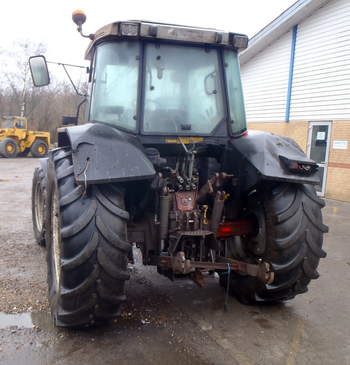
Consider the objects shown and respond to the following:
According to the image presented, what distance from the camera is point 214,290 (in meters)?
4.37

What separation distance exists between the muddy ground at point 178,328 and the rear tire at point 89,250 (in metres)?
0.29

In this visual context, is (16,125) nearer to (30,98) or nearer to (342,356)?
(30,98)

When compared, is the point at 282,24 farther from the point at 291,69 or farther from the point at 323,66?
the point at 323,66

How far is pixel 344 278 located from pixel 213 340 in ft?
8.16

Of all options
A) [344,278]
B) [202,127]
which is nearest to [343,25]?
[344,278]

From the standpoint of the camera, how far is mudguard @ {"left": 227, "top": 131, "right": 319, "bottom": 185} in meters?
3.35

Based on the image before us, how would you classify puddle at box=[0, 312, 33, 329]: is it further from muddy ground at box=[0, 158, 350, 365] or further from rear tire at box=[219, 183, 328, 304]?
rear tire at box=[219, 183, 328, 304]

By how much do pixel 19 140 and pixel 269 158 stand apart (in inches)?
861

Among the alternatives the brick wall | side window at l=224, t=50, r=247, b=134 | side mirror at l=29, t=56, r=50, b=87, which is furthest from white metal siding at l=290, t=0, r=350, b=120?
side mirror at l=29, t=56, r=50, b=87

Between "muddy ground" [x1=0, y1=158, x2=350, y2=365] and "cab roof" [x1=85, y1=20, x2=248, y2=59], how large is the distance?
2479 mm

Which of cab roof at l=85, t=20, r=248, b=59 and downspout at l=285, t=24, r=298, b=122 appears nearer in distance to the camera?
cab roof at l=85, t=20, r=248, b=59

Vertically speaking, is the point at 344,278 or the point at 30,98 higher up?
the point at 30,98

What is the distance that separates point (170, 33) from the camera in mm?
3414

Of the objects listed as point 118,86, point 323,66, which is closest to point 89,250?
point 118,86
